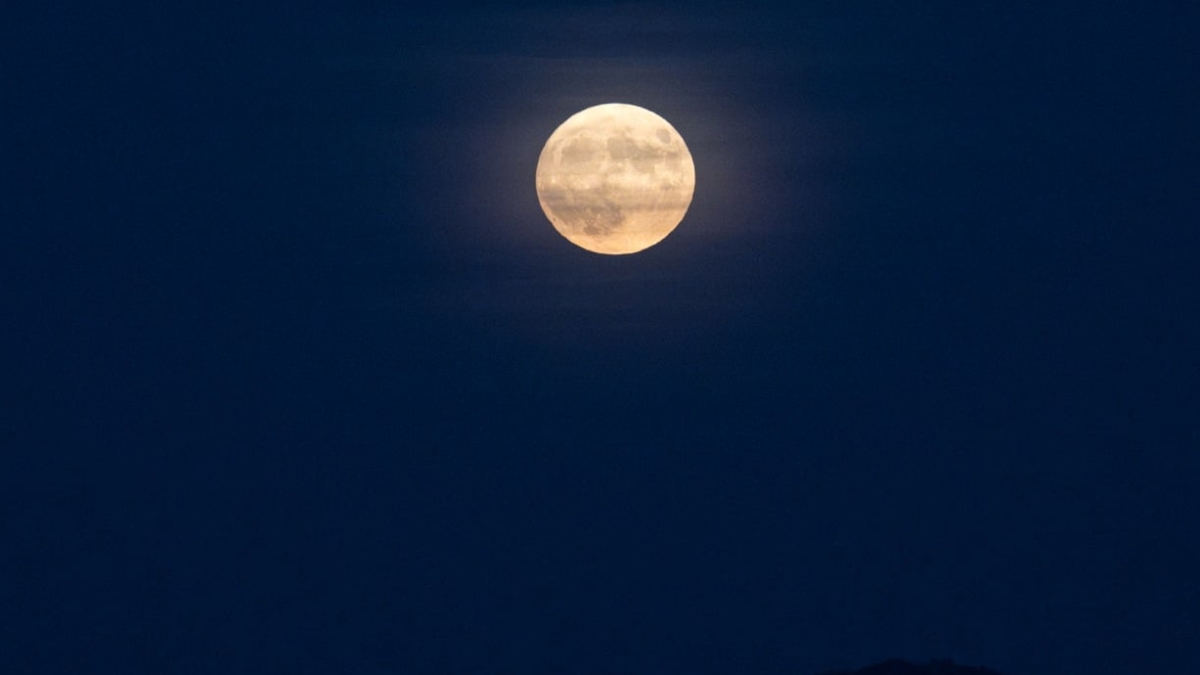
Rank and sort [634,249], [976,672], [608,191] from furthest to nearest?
[976,672] → [634,249] → [608,191]

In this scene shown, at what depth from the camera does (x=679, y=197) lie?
22.5 meters

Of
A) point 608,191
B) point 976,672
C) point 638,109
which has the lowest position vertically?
point 976,672

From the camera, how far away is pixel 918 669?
24.8 meters

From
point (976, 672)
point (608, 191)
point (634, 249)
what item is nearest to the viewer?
point (608, 191)

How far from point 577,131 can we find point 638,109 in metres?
1.34

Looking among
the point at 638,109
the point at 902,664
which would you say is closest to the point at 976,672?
the point at 902,664

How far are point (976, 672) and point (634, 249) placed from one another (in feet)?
31.1

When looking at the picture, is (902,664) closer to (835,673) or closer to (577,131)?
(835,673)

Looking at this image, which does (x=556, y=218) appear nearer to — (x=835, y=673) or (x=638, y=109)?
(x=638, y=109)

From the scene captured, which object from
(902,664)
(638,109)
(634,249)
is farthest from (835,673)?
(638,109)

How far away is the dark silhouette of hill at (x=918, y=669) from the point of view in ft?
80.2

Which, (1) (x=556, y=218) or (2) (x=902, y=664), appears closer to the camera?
(1) (x=556, y=218)

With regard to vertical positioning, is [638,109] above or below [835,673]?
above

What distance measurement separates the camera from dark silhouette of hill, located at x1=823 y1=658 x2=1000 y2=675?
24438 mm
